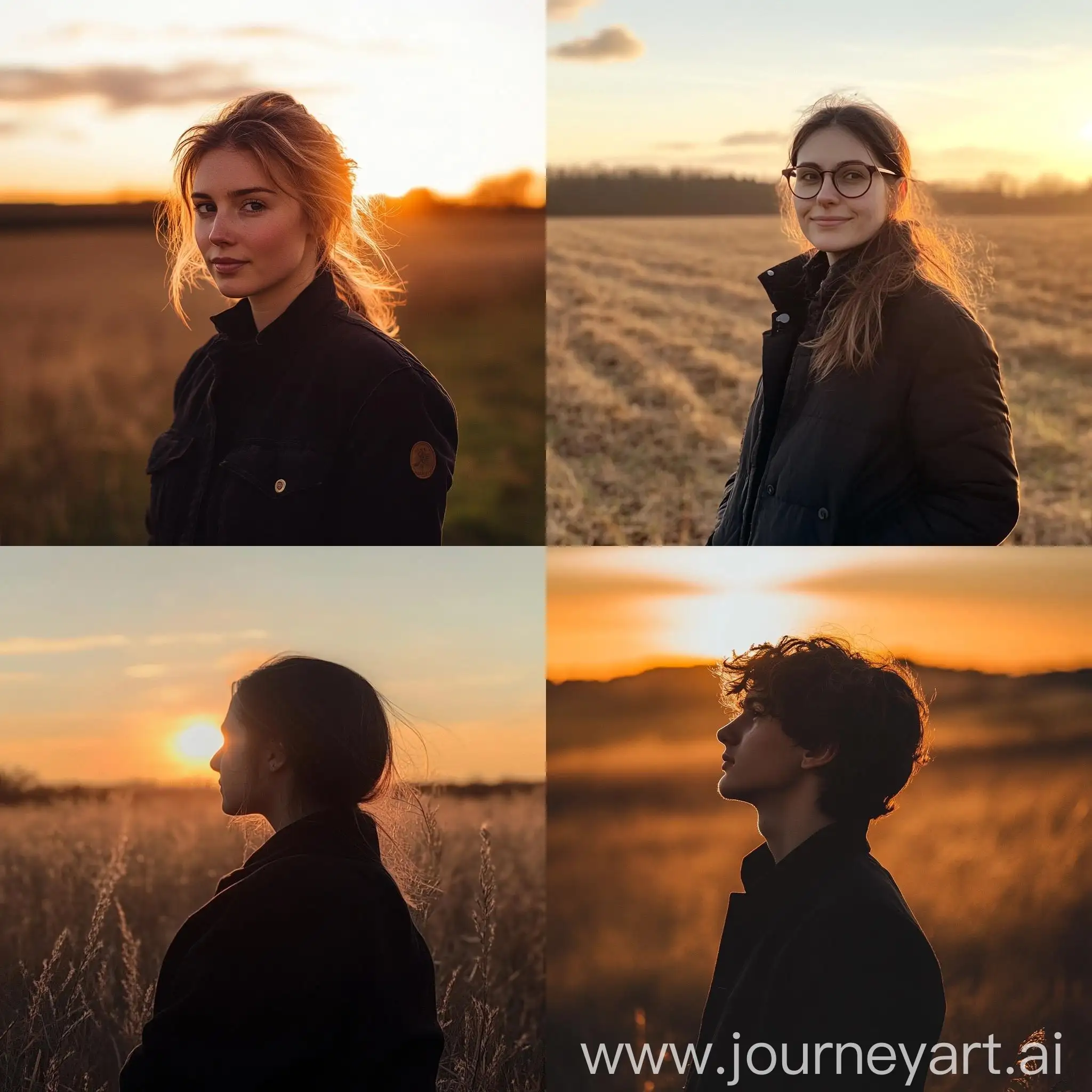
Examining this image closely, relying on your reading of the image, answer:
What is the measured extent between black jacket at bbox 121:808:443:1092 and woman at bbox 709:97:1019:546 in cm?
124

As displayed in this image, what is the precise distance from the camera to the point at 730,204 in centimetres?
357

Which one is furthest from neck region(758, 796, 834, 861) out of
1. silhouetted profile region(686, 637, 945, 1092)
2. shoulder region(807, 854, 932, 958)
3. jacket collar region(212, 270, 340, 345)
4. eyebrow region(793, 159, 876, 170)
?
jacket collar region(212, 270, 340, 345)

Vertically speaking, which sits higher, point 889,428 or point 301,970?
point 889,428

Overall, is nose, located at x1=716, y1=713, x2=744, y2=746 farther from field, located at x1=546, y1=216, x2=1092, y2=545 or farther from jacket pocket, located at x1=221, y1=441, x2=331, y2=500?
jacket pocket, located at x1=221, y1=441, x2=331, y2=500

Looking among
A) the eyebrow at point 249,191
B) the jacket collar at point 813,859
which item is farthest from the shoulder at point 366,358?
the jacket collar at point 813,859

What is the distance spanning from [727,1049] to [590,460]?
152cm

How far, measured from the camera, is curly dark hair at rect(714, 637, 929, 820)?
3398 mm

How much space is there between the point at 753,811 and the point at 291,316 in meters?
1.66

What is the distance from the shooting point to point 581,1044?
3.62 metres

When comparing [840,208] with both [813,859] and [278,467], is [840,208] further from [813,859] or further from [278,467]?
[813,859]

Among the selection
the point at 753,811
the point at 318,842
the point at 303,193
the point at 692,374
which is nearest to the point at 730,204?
the point at 692,374

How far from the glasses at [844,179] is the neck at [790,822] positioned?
4.60ft

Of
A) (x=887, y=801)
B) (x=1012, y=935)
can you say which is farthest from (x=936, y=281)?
(x=1012, y=935)

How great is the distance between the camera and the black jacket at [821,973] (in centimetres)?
325
